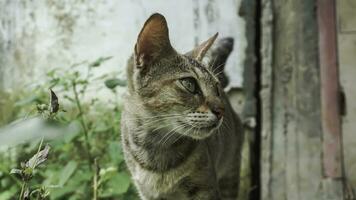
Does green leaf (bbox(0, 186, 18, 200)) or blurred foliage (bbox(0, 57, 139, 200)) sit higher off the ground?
blurred foliage (bbox(0, 57, 139, 200))

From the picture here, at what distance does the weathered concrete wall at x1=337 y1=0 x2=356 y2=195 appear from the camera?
139 inches

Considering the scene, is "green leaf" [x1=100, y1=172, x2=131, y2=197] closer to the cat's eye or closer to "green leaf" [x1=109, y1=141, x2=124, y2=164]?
"green leaf" [x1=109, y1=141, x2=124, y2=164]

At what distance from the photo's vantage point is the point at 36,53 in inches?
164

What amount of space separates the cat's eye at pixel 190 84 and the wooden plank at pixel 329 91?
1558mm

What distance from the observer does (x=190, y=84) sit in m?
2.23

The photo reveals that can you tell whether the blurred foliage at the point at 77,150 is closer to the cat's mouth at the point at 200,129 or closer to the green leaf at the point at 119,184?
the green leaf at the point at 119,184

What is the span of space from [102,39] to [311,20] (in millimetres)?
1520

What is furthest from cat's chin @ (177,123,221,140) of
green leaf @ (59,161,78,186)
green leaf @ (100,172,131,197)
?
green leaf @ (59,161,78,186)

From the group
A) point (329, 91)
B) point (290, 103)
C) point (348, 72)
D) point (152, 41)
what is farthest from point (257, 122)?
point (152, 41)

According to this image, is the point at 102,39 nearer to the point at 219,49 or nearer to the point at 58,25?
the point at 58,25

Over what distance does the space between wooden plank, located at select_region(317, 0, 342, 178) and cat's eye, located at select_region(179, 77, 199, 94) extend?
1558 millimetres

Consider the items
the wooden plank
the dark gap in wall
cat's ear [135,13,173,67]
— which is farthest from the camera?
the dark gap in wall

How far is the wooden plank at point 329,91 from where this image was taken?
11.5 feet

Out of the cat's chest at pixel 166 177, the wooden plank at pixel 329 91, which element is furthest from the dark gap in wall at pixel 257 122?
the cat's chest at pixel 166 177
